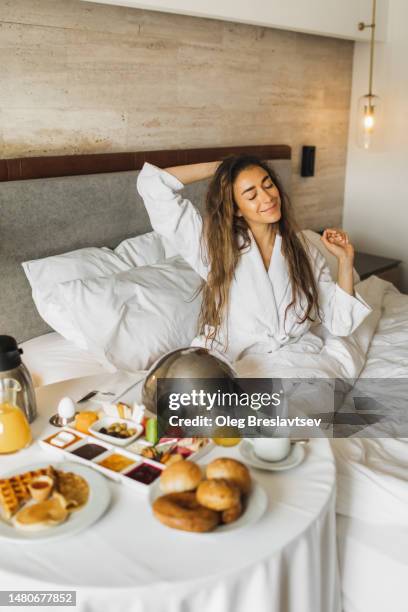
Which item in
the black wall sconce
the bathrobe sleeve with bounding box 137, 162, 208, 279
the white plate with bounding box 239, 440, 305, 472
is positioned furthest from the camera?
the black wall sconce

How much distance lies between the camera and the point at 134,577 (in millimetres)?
889

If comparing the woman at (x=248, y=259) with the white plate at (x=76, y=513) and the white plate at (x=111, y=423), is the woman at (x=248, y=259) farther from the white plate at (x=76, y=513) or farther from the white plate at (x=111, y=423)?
the white plate at (x=76, y=513)

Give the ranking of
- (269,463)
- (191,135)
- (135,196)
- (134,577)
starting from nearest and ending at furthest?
(134,577)
(269,463)
(135,196)
(191,135)

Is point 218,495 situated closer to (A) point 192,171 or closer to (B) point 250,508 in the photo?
(B) point 250,508

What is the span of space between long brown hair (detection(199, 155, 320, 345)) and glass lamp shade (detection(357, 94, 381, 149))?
1.62 m

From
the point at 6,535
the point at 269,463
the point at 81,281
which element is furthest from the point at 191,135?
the point at 6,535

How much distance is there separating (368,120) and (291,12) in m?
0.80

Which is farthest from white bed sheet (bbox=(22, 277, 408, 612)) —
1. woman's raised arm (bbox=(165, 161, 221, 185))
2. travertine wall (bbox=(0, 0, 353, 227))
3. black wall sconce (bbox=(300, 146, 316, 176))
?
black wall sconce (bbox=(300, 146, 316, 176))

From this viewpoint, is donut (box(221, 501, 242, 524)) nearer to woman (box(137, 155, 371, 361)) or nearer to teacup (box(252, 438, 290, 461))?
teacup (box(252, 438, 290, 461))

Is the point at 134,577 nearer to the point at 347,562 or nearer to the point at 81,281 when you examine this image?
the point at 347,562

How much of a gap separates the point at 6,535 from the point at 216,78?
7.48ft

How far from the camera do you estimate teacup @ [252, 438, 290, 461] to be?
3.77ft

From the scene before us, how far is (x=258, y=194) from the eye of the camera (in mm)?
1774

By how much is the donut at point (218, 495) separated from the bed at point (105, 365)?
0.41m
